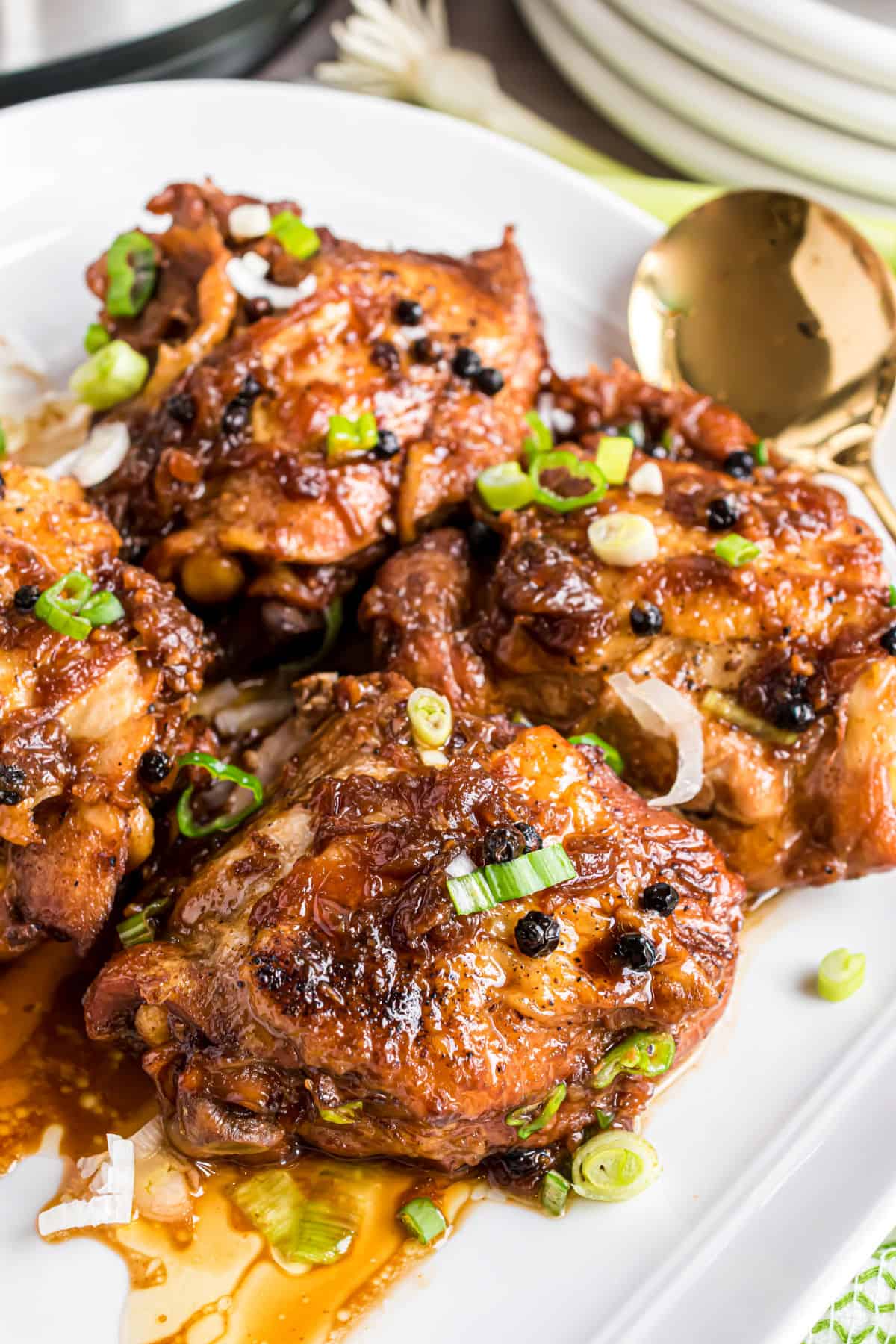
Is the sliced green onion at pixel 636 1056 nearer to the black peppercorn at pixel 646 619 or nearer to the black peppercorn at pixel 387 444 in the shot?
the black peppercorn at pixel 646 619

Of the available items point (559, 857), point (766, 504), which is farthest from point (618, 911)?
point (766, 504)

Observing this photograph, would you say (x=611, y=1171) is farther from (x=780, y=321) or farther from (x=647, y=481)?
(x=780, y=321)

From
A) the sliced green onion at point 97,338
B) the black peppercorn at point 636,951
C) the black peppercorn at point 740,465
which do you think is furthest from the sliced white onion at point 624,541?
the sliced green onion at point 97,338

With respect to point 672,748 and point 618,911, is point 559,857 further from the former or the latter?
point 672,748

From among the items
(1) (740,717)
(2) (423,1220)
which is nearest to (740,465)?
(1) (740,717)

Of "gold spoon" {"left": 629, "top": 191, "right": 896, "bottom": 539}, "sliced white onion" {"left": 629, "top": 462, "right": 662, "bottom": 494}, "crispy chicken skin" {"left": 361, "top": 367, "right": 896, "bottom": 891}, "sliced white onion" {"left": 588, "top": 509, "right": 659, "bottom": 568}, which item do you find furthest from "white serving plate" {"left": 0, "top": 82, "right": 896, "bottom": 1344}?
"gold spoon" {"left": 629, "top": 191, "right": 896, "bottom": 539}
